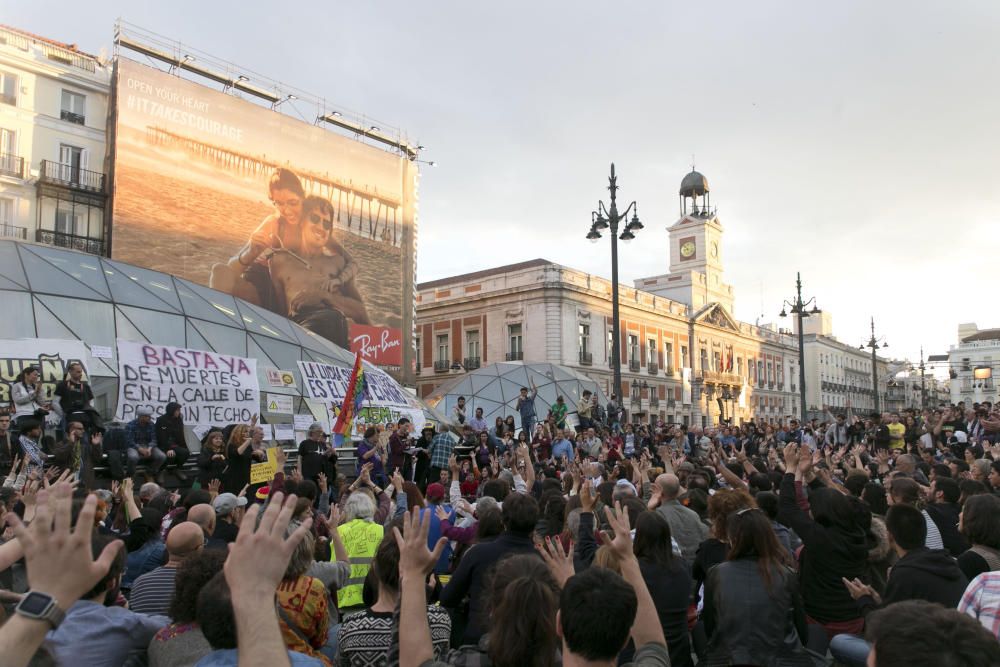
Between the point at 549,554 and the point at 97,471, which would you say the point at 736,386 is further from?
the point at 549,554

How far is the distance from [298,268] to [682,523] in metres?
34.3

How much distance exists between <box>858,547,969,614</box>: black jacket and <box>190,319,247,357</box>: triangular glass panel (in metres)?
15.7


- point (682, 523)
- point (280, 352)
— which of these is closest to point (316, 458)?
point (682, 523)

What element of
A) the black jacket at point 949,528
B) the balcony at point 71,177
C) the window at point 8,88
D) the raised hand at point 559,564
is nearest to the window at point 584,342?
the balcony at point 71,177

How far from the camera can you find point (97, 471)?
11.4 metres

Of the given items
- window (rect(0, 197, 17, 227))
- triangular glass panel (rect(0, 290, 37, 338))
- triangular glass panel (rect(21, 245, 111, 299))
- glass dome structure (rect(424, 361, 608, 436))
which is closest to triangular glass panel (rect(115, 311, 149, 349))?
triangular glass panel (rect(21, 245, 111, 299))

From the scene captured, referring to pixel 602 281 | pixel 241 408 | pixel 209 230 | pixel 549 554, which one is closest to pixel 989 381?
pixel 602 281

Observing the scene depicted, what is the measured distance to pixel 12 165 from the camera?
32.4 meters

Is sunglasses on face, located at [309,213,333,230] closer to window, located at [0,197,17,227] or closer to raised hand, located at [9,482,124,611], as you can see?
window, located at [0,197,17,227]

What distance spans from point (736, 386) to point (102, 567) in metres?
72.6

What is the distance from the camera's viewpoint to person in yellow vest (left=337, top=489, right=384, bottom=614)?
17.6ft

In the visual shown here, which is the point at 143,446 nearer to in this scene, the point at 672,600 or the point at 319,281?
the point at 672,600

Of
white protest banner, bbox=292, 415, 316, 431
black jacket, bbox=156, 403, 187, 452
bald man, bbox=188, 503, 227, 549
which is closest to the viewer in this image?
bald man, bbox=188, 503, 227, 549

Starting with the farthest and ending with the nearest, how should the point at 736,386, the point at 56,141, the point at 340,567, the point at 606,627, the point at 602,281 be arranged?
the point at 736,386
the point at 602,281
the point at 56,141
the point at 340,567
the point at 606,627
